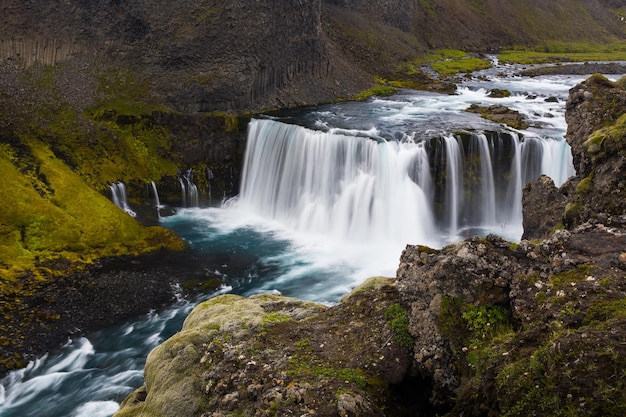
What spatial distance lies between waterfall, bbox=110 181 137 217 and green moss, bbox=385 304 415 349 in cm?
2412

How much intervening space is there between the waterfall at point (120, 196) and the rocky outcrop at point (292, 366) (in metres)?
21.5

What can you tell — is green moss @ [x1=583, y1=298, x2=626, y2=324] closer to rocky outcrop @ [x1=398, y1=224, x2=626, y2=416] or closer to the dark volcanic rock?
rocky outcrop @ [x1=398, y1=224, x2=626, y2=416]

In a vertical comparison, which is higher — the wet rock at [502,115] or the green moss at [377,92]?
the green moss at [377,92]

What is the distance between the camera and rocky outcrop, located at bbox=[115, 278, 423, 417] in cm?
757

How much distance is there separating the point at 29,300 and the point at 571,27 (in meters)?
138

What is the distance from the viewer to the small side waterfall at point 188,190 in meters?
34.2

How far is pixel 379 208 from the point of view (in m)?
30.1

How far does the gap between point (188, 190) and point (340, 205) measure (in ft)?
36.5

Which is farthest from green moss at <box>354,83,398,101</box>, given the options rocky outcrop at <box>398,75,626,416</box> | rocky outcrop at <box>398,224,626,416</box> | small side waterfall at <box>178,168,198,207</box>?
rocky outcrop at <box>398,224,626,416</box>

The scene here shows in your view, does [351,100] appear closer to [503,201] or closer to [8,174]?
[503,201]

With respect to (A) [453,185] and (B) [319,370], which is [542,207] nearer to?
(A) [453,185]

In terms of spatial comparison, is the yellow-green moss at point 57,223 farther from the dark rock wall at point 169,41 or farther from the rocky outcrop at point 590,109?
the rocky outcrop at point 590,109

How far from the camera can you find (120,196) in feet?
101

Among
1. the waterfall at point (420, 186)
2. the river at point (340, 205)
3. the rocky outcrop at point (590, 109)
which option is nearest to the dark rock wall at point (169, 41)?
the river at point (340, 205)
